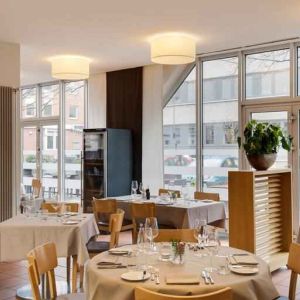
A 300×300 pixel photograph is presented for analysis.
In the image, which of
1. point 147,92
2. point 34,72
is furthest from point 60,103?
point 147,92

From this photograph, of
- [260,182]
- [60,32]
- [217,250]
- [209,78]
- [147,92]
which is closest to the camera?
[217,250]

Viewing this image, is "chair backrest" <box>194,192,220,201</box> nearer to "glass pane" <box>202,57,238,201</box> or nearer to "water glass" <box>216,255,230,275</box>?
"glass pane" <box>202,57,238,201</box>

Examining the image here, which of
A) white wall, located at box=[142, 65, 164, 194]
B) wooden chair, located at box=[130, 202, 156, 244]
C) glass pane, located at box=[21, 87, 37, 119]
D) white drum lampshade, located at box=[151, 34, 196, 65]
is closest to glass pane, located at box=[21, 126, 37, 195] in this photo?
glass pane, located at box=[21, 87, 37, 119]

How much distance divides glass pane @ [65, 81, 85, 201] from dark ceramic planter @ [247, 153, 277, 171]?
5.42 m

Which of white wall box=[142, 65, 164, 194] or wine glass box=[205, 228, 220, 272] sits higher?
white wall box=[142, 65, 164, 194]

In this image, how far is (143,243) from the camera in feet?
10.3

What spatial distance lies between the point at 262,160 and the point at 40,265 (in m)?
2.96

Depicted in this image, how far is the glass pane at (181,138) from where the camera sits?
8.06 m

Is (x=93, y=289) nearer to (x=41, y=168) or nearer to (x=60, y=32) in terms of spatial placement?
(x=60, y=32)

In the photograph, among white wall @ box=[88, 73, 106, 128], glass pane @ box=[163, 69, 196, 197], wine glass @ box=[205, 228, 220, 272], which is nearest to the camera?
wine glass @ box=[205, 228, 220, 272]

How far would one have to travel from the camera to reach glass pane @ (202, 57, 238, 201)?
24.8 feet

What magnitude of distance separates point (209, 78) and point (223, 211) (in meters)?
2.56

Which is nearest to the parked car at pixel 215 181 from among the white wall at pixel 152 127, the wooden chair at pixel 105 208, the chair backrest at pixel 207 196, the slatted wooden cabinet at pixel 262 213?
the white wall at pixel 152 127

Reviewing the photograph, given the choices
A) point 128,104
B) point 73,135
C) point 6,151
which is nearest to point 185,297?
point 6,151
